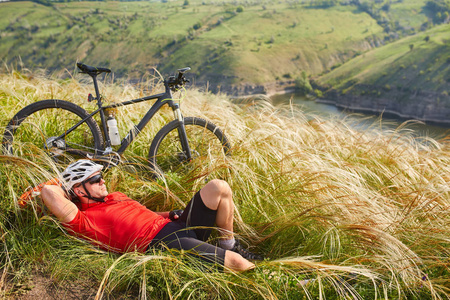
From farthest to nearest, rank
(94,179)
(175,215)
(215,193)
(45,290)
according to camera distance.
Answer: (175,215)
(94,179)
(215,193)
(45,290)

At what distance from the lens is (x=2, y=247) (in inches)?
88.9

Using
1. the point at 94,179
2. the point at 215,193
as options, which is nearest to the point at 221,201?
the point at 215,193

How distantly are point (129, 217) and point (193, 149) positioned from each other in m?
1.45

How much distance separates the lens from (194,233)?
239cm

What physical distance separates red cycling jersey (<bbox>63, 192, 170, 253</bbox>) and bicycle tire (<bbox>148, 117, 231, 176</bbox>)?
2.45ft

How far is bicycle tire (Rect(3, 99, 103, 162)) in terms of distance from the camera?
3.03 metres

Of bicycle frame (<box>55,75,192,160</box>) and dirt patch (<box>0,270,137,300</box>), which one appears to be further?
bicycle frame (<box>55,75,192,160</box>)

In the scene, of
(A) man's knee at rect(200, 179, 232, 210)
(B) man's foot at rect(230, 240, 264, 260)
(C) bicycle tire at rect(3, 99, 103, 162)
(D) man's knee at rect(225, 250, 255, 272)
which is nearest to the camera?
(D) man's knee at rect(225, 250, 255, 272)

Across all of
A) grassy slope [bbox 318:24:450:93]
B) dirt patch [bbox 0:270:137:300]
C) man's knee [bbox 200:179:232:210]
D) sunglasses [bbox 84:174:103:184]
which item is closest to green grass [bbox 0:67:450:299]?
dirt patch [bbox 0:270:137:300]

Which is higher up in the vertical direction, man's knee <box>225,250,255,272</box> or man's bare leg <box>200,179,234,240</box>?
man's bare leg <box>200,179,234,240</box>

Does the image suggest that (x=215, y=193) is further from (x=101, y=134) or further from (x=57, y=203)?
(x=101, y=134)

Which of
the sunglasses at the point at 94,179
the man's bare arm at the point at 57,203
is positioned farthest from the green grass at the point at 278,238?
the sunglasses at the point at 94,179

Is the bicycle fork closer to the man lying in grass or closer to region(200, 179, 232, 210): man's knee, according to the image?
the man lying in grass

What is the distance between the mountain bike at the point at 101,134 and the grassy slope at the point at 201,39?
112863 mm
